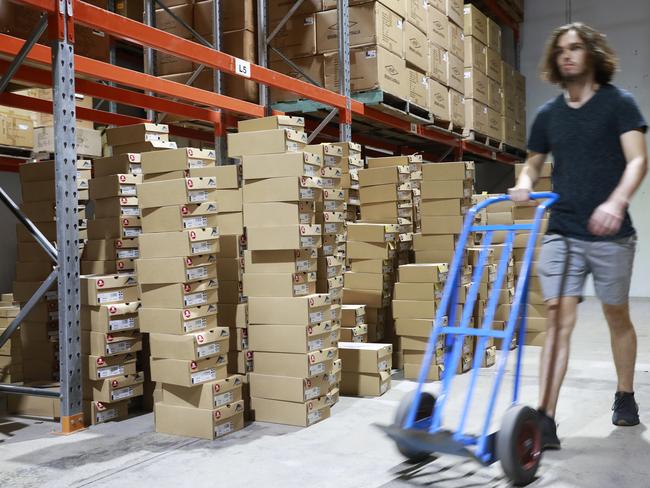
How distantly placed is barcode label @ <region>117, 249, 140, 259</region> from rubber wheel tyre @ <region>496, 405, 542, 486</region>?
3.03m

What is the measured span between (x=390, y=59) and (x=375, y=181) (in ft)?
5.55

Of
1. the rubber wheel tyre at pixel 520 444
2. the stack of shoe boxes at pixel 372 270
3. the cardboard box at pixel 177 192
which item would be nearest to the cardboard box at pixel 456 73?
the stack of shoe boxes at pixel 372 270

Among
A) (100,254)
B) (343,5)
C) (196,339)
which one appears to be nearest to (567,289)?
(196,339)

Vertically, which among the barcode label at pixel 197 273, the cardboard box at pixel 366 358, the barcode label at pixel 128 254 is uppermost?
the barcode label at pixel 128 254

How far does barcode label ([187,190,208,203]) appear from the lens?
4.33m

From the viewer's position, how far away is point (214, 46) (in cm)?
734

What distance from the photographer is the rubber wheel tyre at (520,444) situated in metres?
2.80

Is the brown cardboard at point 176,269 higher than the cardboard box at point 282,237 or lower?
A: lower

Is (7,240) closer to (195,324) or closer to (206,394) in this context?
(195,324)

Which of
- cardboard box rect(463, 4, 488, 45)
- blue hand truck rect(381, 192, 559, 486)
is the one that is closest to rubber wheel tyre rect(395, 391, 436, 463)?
blue hand truck rect(381, 192, 559, 486)

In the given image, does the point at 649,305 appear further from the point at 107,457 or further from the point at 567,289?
the point at 107,457

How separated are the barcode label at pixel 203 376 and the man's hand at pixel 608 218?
2.39 m

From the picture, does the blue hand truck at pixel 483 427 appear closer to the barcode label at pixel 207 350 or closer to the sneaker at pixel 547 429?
the sneaker at pixel 547 429

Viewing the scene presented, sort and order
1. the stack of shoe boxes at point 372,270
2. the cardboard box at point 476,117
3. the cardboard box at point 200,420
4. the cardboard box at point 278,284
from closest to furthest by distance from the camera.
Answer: the cardboard box at point 200,420 < the cardboard box at point 278,284 < the stack of shoe boxes at point 372,270 < the cardboard box at point 476,117
